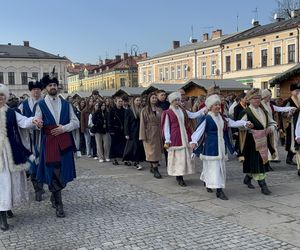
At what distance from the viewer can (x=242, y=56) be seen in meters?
47.9

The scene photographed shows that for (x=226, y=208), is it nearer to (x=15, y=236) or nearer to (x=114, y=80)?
(x=15, y=236)

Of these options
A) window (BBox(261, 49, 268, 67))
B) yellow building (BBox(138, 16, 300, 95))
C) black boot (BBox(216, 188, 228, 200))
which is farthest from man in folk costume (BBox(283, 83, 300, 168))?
window (BBox(261, 49, 268, 67))

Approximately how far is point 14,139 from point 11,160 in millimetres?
316

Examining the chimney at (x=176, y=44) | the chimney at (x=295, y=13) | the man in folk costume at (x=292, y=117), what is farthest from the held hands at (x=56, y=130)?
the chimney at (x=176, y=44)

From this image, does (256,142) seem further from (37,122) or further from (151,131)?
(37,122)

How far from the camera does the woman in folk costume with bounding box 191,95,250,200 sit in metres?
7.45

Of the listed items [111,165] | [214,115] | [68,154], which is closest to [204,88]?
[111,165]

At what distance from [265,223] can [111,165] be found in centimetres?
632


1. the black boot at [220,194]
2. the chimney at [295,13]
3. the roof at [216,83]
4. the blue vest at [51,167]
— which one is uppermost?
the chimney at [295,13]

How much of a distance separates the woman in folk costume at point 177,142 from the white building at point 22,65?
6944 cm

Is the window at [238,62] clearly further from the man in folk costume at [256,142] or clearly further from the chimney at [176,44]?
the man in folk costume at [256,142]

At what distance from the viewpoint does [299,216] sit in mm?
6238

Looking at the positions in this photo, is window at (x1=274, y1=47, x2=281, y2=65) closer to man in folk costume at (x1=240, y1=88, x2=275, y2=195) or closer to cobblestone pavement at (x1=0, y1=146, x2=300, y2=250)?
cobblestone pavement at (x1=0, y1=146, x2=300, y2=250)

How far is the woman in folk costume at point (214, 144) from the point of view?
24.4 ft
